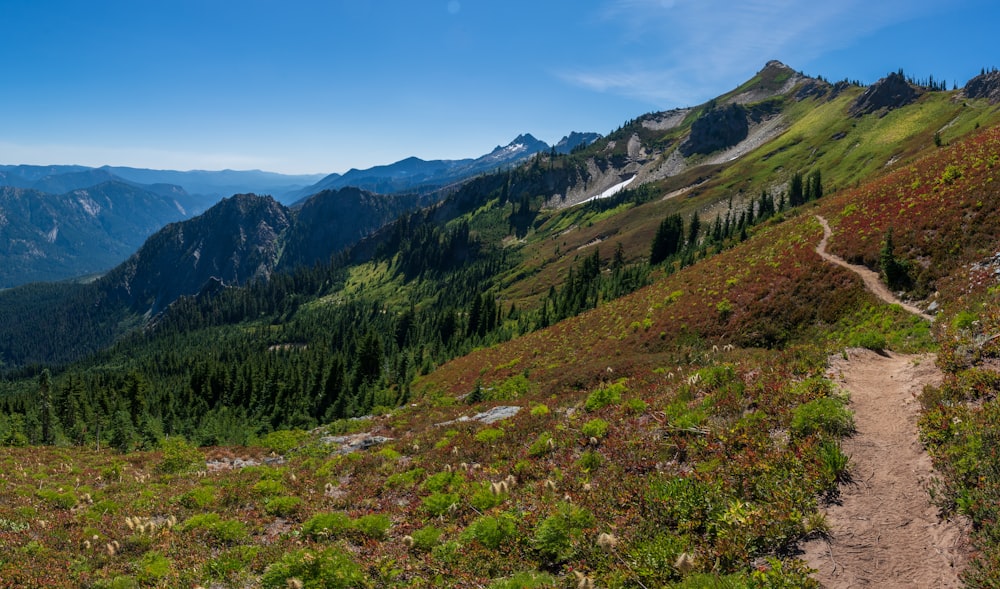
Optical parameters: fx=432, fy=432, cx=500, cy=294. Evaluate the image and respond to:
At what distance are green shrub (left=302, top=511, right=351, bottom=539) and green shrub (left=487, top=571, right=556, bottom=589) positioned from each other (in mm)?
5909

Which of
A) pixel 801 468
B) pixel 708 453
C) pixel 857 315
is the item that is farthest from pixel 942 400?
→ pixel 857 315

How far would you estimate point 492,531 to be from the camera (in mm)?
10969

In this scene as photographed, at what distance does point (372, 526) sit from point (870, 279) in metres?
37.2

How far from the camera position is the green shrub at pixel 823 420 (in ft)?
37.1

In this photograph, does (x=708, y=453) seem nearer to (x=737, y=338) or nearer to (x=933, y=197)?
(x=737, y=338)

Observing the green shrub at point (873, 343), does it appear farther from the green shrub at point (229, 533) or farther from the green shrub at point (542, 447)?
the green shrub at point (229, 533)

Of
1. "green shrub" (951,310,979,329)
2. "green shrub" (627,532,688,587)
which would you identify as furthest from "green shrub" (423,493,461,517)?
"green shrub" (951,310,979,329)

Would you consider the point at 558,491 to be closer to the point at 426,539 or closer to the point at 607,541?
the point at 607,541

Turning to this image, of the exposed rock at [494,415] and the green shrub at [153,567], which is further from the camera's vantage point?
the exposed rock at [494,415]

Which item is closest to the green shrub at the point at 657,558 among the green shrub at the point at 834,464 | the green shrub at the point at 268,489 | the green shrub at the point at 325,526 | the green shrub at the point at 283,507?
the green shrub at the point at 834,464

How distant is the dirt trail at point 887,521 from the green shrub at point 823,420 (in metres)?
0.34

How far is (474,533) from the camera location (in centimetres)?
1115

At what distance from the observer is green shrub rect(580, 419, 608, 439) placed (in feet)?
50.6

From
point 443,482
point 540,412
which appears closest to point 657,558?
point 443,482
